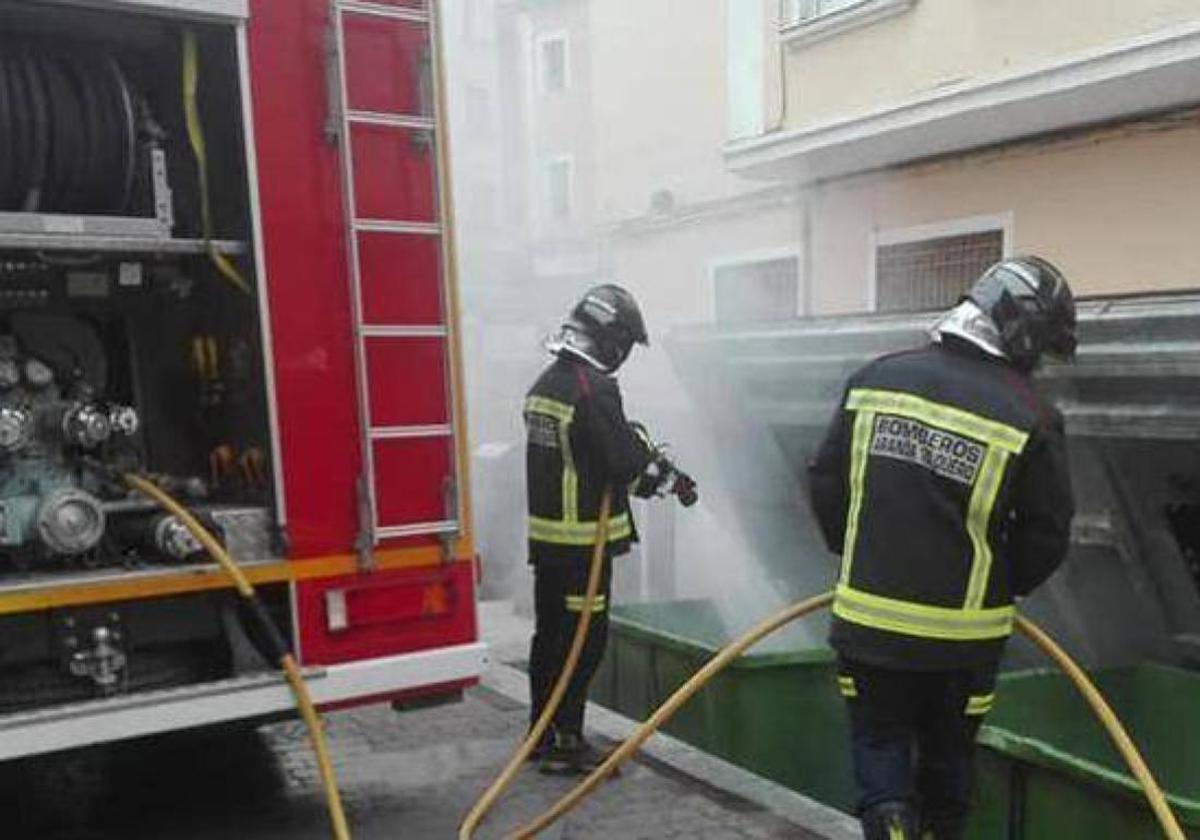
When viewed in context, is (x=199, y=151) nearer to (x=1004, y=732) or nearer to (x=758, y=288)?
(x=1004, y=732)

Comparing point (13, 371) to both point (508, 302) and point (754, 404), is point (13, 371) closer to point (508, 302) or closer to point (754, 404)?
point (754, 404)

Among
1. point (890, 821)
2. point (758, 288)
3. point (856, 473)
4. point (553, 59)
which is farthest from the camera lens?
point (553, 59)

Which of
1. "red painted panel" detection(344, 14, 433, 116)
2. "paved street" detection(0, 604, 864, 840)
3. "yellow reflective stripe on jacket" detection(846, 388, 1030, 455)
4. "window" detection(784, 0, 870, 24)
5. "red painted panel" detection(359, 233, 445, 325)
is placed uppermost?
"window" detection(784, 0, 870, 24)

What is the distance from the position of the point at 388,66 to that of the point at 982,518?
2.23 m

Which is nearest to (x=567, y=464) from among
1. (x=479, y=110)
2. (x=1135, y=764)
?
(x=1135, y=764)

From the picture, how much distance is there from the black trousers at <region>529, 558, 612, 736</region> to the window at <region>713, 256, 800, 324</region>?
4532 mm

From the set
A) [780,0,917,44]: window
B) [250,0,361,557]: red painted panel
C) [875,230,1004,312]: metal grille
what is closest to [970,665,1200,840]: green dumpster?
[250,0,361,557]: red painted panel

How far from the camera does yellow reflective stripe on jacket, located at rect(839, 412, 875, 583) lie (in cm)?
303

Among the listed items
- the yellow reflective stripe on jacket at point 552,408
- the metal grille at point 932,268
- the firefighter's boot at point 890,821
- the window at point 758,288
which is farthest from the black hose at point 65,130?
the window at point 758,288

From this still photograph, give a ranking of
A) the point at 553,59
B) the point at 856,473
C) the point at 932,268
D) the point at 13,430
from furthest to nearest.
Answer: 1. the point at 553,59
2. the point at 932,268
3. the point at 13,430
4. the point at 856,473

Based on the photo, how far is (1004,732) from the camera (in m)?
3.38

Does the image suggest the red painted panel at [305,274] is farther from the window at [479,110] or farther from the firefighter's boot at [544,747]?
the window at [479,110]

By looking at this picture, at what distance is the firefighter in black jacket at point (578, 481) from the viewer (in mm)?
4516

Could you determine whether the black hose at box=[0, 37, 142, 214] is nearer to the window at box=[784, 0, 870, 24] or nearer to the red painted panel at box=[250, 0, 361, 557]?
the red painted panel at box=[250, 0, 361, 557]
